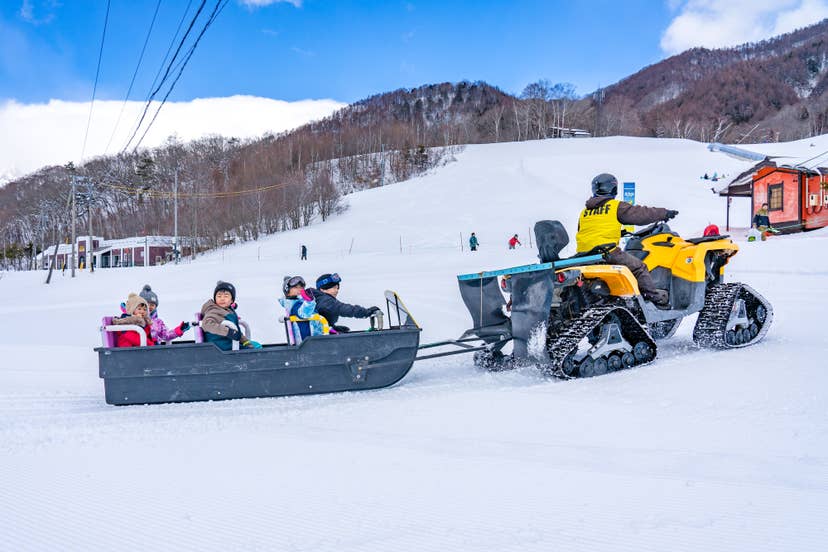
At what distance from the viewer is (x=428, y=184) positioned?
5659 cm

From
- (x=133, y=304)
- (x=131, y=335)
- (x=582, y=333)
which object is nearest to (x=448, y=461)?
(x=582, y=333)

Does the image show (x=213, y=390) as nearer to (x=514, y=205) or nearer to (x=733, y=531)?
(x=733, y=531)

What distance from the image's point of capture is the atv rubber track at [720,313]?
6.28 meters

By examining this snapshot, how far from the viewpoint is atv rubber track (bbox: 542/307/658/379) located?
17.3ft

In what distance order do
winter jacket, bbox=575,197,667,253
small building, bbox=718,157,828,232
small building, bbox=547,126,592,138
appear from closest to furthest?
winter jacket, bbox=575,197,667,253, small building, bbox=718,157,828,232, small building, bbox=547,126,592,138

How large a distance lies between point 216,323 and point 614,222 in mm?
3924

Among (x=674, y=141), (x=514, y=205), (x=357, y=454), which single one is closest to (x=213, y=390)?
(x=357, y=454)

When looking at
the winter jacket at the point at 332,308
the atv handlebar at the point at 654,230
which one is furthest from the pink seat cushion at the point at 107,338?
the atv handlebar at the point at 654,230

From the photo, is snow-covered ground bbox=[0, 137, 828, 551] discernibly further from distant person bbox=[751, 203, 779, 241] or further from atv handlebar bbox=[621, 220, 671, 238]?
distant person bbox=[751, 203, 779, 241]

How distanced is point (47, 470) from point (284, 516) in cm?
165

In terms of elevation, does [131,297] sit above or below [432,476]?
above

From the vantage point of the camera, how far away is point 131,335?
5.24m

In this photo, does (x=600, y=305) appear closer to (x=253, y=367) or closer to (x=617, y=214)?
(x=617, y=214)

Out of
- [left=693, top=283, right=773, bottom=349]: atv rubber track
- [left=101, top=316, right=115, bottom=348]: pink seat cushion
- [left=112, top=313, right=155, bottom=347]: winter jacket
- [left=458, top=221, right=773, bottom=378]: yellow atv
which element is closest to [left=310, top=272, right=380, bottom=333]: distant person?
[left=458, top=221, right=773, bottom=378]: yellow atv
